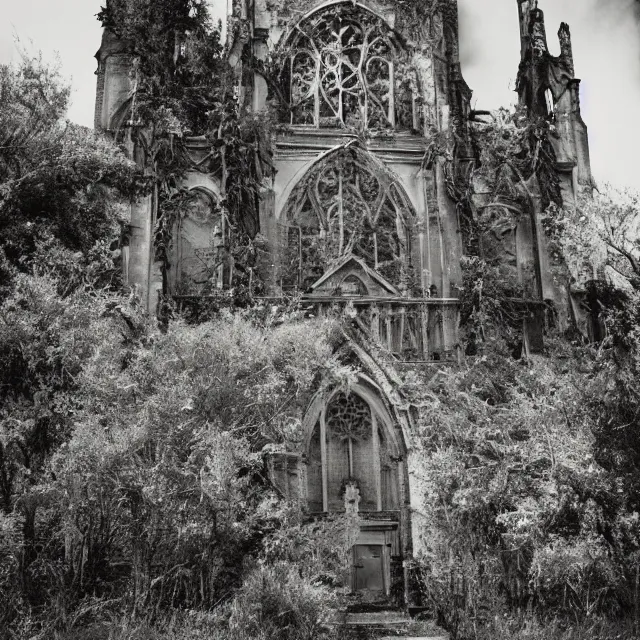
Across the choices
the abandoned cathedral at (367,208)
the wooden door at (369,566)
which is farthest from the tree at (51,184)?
the wooden door at (369,566)

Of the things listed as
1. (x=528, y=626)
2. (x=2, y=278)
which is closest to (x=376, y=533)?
(x=528, y=626)

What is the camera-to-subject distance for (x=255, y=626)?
1420 cm

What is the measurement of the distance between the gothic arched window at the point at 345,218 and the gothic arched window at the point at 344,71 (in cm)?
181

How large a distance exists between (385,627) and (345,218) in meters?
11.7

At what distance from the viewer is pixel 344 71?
91.4 feet

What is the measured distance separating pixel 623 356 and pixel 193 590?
27.0 ft

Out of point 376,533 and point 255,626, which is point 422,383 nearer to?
point 376,533

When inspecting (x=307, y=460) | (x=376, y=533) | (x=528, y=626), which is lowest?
(x=528, y=626)

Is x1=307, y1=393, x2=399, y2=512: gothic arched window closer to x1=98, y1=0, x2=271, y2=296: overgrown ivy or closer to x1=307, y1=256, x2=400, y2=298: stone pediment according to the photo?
x1=307, y1=256, x2=400, y2=298: stone pediment

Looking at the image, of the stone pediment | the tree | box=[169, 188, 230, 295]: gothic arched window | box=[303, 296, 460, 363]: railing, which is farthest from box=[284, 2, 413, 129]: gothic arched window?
the tree

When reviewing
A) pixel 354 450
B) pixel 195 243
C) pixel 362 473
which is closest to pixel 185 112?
pixel 195 243

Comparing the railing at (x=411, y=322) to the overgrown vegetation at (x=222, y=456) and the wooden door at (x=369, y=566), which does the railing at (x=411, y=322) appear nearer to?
the overgrown vegetation at (x=222, y=456)

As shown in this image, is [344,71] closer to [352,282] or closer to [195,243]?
[195,243]

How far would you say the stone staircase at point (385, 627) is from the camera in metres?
16.7
